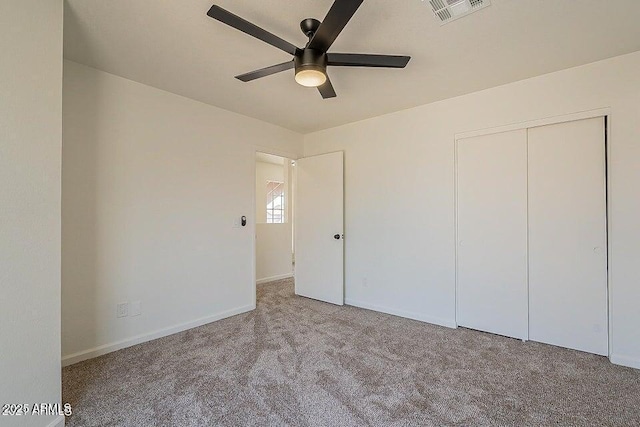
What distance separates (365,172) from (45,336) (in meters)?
3.30

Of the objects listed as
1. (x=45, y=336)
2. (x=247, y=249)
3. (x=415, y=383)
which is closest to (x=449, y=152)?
(x=415, y=383)

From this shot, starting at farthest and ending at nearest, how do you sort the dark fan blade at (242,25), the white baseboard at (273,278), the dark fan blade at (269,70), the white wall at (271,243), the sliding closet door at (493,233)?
the white wall at (271,243) → the white baseboard at (273,278) → the sliding closet door at (493,233) → the dark fan blade at (269,70) → the dark fan blade at (242,25)

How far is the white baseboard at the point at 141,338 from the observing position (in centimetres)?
240

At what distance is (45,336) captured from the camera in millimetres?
1547

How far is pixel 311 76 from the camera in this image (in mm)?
1888

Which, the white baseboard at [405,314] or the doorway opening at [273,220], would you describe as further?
the doorway opening at [273,220]

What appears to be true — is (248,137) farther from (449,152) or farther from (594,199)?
(594,199)

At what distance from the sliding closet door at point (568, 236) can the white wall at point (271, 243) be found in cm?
389

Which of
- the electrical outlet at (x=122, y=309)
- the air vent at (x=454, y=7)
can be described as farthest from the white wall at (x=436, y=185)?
the electrical outlet at (x=122, y=309)

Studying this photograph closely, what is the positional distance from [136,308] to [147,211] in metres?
0.91

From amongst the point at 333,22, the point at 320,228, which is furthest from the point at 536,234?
the point at 333,22

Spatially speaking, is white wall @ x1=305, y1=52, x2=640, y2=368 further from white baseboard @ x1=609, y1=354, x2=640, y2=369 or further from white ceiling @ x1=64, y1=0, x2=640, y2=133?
white ceiling @ x1=64, y1=0, x2=640, y2=133

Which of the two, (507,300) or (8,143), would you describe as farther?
(507,300)

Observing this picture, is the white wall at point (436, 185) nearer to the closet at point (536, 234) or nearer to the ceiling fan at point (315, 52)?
the closet at point (536, 234)
